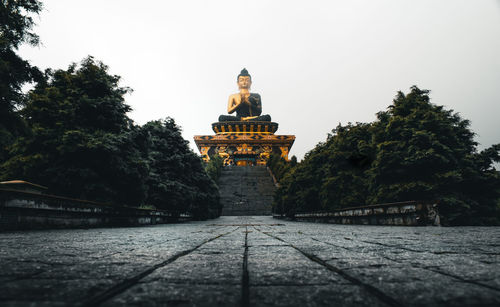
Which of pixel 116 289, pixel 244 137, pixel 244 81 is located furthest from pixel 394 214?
pixel 244 81

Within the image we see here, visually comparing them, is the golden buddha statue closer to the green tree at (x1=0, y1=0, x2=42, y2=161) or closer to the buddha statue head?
the buddha statue head

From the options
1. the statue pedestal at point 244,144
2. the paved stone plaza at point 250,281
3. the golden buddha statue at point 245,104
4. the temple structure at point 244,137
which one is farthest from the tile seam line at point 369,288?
the golden buddha statue at point 245,104

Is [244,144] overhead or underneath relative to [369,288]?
overhead

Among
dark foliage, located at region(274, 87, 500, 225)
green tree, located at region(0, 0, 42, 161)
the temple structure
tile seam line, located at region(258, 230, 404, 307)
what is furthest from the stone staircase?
tile seam line, located at region(258, 230, 404, 307)

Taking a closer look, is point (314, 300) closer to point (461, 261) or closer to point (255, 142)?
point (461, 261)

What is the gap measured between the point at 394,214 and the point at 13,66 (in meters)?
9.38

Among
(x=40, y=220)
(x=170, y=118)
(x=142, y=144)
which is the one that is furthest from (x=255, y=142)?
(x=40, y=220)

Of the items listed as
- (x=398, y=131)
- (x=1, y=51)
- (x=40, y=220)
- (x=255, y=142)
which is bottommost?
(x=40, y=220)

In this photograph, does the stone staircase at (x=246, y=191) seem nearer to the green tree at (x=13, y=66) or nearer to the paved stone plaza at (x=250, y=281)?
the green tree at (x=13, y=66)

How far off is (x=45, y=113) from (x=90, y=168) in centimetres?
180

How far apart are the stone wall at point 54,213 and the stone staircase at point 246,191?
15.2m

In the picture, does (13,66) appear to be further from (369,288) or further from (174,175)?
(369,288)

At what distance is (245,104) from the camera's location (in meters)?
56.9

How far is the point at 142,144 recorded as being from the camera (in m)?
8.45
